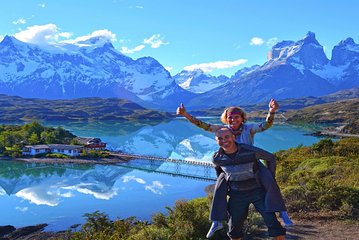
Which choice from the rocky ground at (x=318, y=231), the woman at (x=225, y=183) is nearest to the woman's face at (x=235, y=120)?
the woman at (x=225, y=183)


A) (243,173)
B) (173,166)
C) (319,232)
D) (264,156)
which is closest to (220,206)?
(243,173)

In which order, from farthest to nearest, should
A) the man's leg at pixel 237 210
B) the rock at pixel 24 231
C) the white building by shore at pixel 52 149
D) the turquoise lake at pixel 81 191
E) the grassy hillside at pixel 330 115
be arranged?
the grassy hillside at pixel 330 115 < the white building by shore at pixel 52 149 < the turquoise lake at pixel 81 191 < the rock at pixel 24 231 < the man's leg at pixel 237 210

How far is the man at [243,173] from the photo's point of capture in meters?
5.38

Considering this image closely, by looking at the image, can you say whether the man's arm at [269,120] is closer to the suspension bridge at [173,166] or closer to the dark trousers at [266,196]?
the dark trousers at [266,196]

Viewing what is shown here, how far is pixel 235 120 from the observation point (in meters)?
5.80

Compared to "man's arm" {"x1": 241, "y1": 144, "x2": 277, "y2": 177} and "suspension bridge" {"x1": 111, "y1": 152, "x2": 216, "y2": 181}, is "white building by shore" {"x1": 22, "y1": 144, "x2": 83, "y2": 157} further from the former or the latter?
"man's arm" {"x1": 241, "y1": 144, "x2": 277, "y2": 177}

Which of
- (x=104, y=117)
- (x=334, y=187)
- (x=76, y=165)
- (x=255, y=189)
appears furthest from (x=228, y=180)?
(x=104, y=117)

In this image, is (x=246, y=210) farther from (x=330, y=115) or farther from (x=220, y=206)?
(x=330, y=115)

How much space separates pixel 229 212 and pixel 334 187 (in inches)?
270

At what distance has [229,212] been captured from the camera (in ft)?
18.7

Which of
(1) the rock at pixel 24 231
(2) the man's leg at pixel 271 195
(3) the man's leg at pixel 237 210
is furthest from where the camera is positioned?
(1) the rock at pixel 24 231

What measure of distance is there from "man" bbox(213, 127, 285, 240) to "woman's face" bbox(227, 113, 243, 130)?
31 cm

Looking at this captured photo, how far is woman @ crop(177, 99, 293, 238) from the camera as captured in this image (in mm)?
A: 5312

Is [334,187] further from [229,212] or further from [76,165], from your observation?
[76,165]
